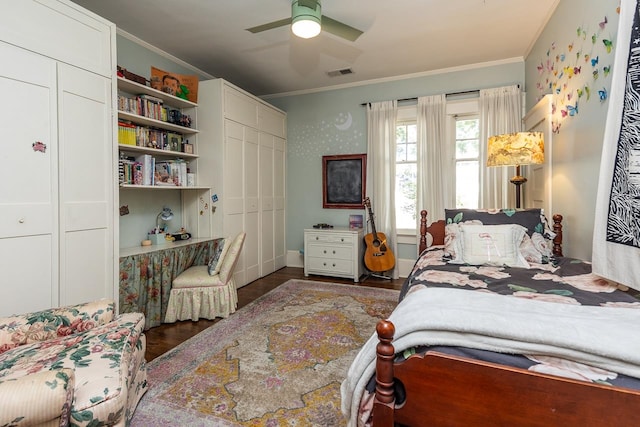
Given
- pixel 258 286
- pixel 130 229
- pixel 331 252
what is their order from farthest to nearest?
pixel 331 252 → pixel 258 286 → pixel 130 229

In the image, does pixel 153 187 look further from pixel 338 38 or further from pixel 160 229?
pixel 338 38

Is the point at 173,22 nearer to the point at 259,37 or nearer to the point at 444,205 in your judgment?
the point at 259,37

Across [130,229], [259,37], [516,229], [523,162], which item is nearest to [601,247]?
[516,229]

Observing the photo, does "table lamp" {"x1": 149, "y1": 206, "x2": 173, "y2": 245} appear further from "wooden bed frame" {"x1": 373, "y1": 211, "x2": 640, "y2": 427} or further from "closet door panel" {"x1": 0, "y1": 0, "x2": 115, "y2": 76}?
"wooden bed frame" {"x1": 373, "y1": 211, "x2": 640, "y2": 427}

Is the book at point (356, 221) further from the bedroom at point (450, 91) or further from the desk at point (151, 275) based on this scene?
the desk at point (151, 275)

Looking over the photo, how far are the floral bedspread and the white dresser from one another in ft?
5.50

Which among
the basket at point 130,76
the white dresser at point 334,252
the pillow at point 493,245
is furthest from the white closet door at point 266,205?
the pillow at point 493,245

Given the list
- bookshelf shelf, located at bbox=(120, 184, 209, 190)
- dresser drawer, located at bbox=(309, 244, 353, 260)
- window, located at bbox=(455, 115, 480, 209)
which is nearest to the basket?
bookshelf shelf, located at bbox=(120, 184, 209, 190)

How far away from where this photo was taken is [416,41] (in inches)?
129

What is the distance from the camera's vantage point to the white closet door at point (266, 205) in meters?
4.33

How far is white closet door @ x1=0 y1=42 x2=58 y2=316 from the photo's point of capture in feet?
5.90

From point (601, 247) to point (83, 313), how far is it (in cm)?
274

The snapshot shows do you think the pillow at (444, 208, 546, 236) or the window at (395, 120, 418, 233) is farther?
the window at (395, 120, 418, 233)

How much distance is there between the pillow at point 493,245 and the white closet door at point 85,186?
264 centimetres
